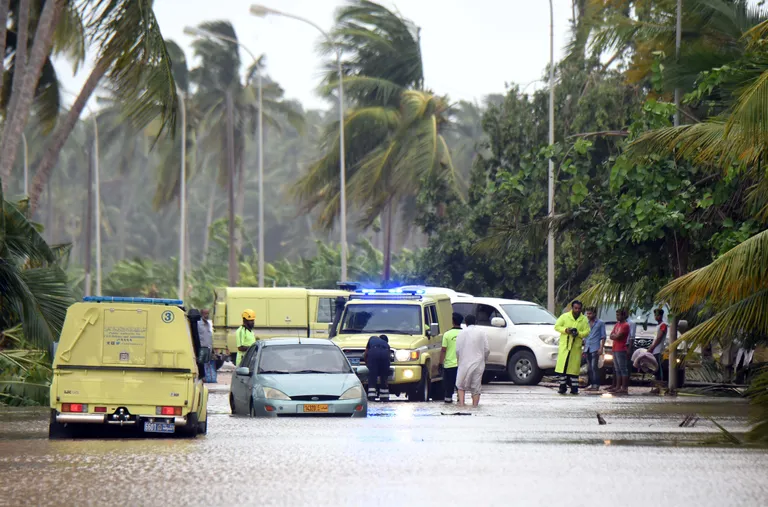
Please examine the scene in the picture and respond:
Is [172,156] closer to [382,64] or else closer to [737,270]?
[382,64]

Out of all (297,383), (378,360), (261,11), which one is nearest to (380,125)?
(261,11)

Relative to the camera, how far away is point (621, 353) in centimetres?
2778

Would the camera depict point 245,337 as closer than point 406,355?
No

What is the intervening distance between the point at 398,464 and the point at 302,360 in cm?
827

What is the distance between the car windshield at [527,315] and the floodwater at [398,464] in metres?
11.4

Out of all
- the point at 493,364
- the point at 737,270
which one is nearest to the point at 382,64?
the point at 493,364

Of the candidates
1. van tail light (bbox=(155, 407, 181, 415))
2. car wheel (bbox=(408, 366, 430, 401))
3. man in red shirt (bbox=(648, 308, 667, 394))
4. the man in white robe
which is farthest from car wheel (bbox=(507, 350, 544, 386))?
van tail light (bbox=(155, 407, 181, 415))

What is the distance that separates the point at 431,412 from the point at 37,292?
20.6 ft

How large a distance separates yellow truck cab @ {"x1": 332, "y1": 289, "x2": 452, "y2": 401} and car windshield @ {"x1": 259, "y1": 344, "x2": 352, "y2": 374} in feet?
11.3

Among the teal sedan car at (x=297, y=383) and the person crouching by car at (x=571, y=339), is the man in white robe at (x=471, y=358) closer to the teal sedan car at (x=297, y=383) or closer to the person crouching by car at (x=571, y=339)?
the teal sedan car at (x=297, y=383)

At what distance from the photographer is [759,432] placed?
15.9 m

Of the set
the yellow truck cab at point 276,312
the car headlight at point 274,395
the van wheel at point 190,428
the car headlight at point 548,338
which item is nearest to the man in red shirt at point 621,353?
the car headlight at point 548,338

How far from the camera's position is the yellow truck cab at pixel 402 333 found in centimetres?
2498

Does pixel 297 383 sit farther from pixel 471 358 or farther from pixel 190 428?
pixel 471 358
